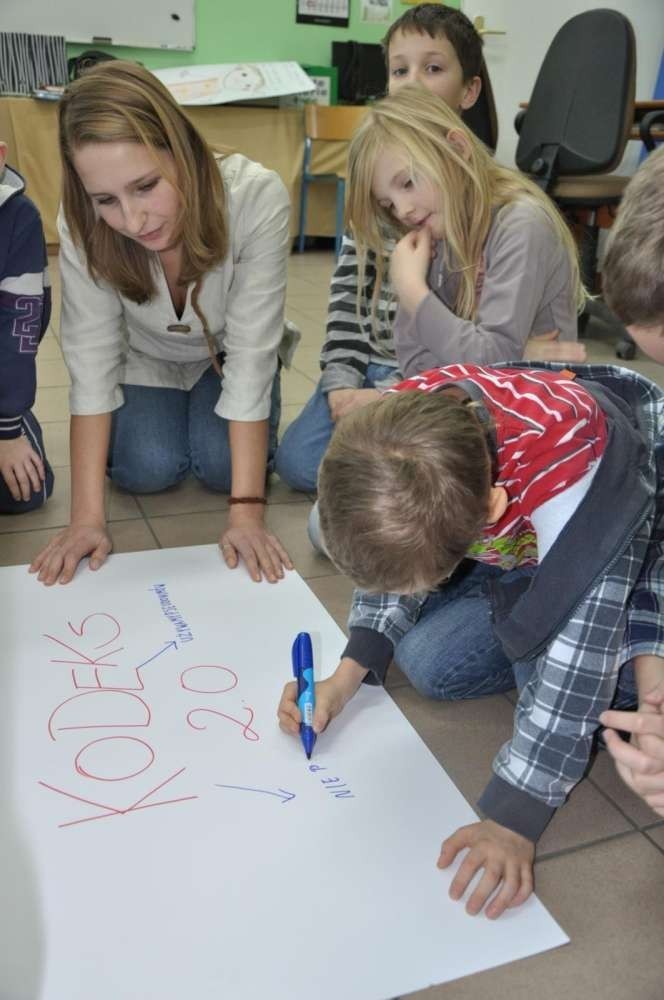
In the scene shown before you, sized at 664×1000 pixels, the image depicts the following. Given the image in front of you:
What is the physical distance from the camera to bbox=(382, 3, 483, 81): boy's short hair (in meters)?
1.53

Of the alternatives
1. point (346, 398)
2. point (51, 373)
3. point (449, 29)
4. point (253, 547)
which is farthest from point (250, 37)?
point (253, 547)

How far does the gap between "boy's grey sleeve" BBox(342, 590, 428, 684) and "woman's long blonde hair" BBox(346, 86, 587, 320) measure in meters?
0.47

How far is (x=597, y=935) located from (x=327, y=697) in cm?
31

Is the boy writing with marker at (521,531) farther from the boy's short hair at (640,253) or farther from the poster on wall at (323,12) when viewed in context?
the poster on wall at (323,12)

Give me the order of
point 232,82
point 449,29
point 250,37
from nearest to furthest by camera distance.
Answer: point 449,29 < point 232,82 < point 250,37

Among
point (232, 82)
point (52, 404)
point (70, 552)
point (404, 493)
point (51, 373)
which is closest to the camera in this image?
point (404, 493)

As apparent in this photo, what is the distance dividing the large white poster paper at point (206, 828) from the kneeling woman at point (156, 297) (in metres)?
0.20

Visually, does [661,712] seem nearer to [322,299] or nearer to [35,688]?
[35,688]

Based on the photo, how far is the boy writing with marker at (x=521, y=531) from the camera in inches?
23.3

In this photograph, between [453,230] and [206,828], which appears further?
[453,230]

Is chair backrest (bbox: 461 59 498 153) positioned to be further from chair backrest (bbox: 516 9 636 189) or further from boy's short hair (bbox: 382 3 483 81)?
chair backrest (bbox: 516 9 636 189)

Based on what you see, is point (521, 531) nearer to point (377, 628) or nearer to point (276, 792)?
point (377, 628)

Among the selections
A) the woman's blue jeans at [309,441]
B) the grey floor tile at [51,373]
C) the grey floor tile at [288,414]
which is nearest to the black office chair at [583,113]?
the grey floor tile at [288,414]

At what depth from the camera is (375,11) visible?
4211 mm
